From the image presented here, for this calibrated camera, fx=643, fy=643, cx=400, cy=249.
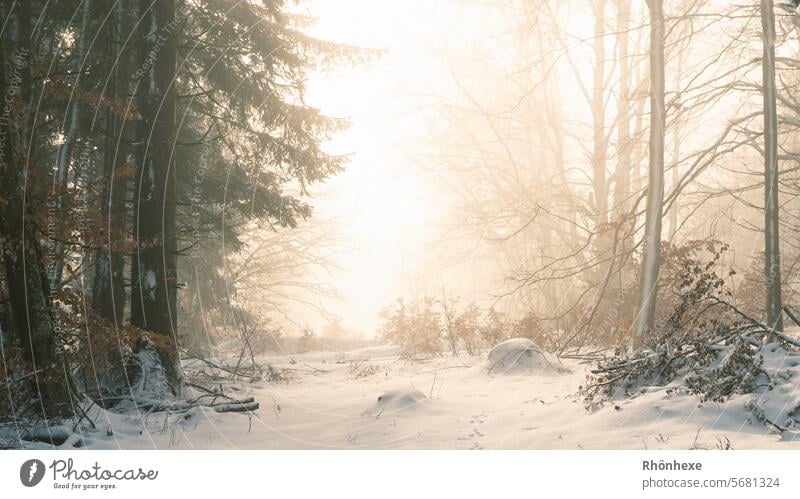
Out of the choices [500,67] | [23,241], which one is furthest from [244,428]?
[500,67]

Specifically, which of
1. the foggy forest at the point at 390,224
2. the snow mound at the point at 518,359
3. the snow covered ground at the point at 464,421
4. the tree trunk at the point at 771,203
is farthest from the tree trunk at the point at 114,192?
the tree trunk at the point at 771,203

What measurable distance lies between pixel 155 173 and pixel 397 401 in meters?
4.46

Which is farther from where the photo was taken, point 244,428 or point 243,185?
point 243,185

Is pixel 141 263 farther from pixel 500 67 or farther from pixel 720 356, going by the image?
pixel 500 67

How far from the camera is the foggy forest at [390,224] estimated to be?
19.7 ft

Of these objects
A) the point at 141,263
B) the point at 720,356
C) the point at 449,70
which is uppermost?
the point at 449,70

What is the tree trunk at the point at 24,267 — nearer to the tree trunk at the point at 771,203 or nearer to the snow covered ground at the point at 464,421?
the snow covered ground at the point at 464,421

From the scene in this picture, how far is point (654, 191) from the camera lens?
28.0 ft

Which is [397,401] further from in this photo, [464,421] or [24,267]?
[24,267]

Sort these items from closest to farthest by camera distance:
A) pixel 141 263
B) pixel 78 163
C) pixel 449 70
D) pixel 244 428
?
pixel 244 428 → pixel 141 263 → pixel 78 163 → pixel 449 70

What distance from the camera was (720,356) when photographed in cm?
585

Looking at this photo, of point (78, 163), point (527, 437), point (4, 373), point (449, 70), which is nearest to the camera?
point (527, 437)

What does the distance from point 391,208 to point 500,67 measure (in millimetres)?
5255
